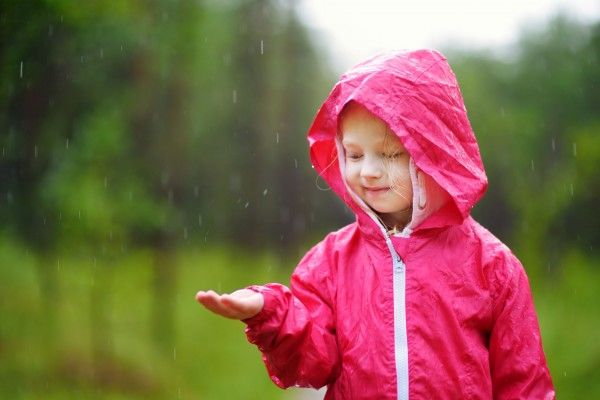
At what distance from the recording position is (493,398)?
9.29ft

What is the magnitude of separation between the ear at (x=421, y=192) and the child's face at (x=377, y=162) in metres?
0.04

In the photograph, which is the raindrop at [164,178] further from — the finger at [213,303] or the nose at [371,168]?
the finger at [213,303]

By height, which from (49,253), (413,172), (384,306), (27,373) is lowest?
(27,373)

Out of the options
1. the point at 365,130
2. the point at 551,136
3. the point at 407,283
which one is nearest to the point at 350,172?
the point at 365,130

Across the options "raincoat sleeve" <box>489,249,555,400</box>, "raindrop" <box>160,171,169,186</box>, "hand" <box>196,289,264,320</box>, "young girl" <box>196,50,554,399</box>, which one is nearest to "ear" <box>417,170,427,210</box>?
"young girl" <box>196,50,554,399</box>

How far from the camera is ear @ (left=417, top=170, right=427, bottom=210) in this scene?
9.33 feet

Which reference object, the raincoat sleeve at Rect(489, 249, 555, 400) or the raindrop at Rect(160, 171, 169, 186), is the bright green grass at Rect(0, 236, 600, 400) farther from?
the raincoat sleeve at Rect(489, 249, 555, 400)

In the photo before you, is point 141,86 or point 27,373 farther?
point 141,86

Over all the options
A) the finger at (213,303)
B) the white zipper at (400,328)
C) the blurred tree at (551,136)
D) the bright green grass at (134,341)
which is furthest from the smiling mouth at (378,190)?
the blurred tree at (551,136)

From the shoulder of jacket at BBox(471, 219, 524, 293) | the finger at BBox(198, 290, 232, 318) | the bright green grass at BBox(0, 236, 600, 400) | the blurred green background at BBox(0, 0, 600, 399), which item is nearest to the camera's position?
the finger at BBox(198, 290, 232, 318)

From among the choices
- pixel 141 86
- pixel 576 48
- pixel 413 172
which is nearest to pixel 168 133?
pixel 141 86

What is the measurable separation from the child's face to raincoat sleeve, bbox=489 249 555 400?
488 mm

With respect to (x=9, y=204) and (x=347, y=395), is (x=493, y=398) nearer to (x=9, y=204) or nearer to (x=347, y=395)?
(x=347, y=395)

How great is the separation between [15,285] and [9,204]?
194cm
